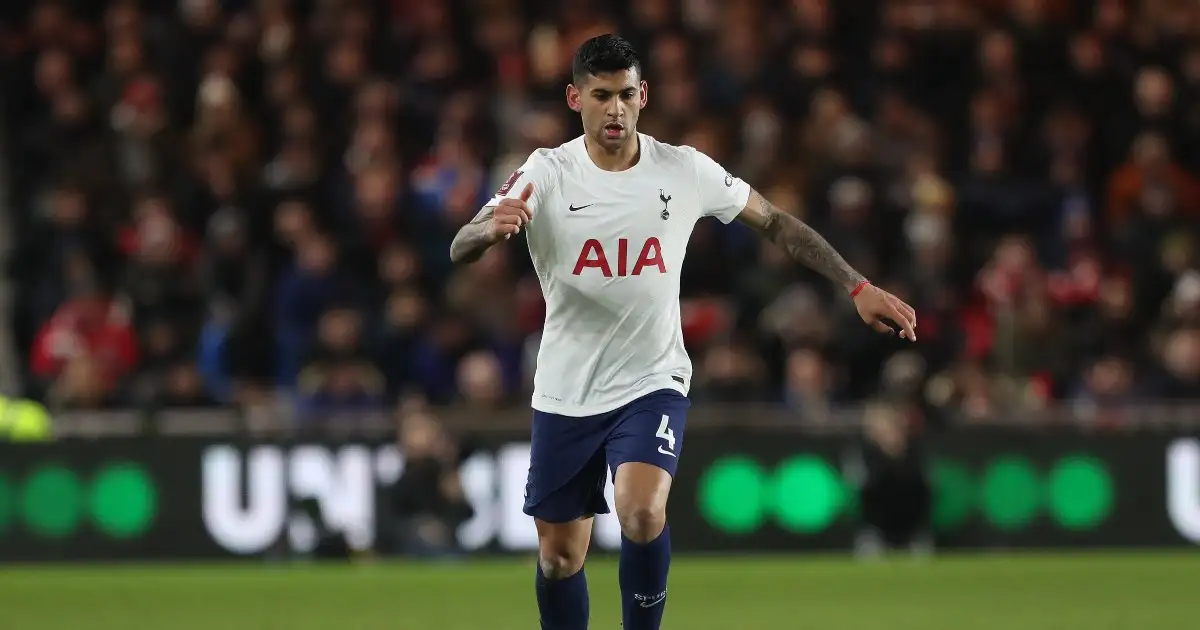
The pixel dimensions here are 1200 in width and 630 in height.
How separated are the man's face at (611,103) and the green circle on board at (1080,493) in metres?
8.46

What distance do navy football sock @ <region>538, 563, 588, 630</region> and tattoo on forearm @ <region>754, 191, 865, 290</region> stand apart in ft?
4.77

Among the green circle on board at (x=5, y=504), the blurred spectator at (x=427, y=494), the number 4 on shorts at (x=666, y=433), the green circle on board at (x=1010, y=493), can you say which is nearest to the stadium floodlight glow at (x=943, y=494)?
the green circle on board at (x=1010, y=493)

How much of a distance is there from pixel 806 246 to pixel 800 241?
0.11ft

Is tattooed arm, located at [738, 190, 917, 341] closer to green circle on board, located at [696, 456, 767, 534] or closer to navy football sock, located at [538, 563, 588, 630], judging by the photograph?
navy football sock, located at [538, 563, 588, 630]

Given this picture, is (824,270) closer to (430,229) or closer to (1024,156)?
(430,229)

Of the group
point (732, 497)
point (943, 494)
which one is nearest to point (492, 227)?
point (732, 497)

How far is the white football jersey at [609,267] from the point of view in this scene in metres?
7.23

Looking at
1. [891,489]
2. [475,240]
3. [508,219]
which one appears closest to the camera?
[508,219]

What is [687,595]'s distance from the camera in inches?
479

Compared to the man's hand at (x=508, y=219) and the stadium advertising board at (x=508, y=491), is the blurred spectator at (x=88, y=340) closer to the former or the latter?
the stadium advertising board at (x=508, y=491)

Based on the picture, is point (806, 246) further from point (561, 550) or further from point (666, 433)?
point (561, 550)

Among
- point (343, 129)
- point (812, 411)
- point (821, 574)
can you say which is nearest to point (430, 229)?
point (343, 129)

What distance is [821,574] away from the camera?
44.5 ft

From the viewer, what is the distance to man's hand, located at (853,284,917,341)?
7.06 m
